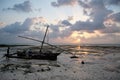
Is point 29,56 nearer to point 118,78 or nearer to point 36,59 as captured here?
point 36,59

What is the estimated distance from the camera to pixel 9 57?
1925 inches

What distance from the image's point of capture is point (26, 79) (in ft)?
71.2

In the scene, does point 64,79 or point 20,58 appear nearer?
point 64,79

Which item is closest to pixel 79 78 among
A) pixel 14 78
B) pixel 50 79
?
pixel 50 79

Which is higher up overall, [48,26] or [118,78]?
[48,26]

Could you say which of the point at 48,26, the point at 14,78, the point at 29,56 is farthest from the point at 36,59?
the point at 14,78

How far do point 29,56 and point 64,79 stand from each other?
27049 millimetres

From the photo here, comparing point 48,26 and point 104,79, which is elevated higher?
point 48,26

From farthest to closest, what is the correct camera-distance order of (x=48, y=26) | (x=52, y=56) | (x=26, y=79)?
(x=48, y=26) < (x=52, y=56) < (x=26, y=79)

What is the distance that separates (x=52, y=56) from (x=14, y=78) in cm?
2470

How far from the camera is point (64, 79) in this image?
22250mm

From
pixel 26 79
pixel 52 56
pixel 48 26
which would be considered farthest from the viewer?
pixel 48 26

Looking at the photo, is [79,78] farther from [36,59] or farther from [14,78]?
[36,59]

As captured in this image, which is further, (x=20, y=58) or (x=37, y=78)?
(x=20, y=58)
